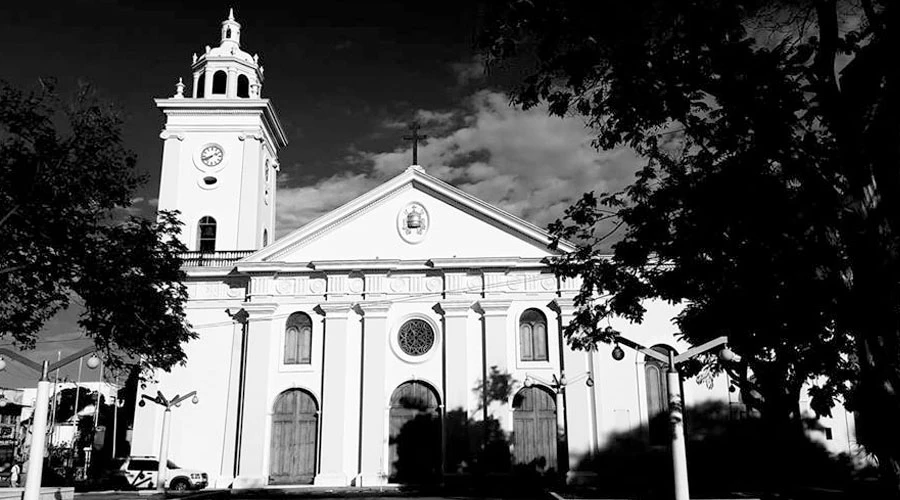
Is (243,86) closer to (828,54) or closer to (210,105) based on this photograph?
(210,105)

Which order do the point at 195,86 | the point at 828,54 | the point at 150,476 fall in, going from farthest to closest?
the point at 195,86 < the point at 150,476 < the point at 828,54

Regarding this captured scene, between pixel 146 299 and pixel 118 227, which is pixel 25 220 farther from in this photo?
pixel 146 299

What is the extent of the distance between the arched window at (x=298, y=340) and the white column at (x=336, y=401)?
92cm

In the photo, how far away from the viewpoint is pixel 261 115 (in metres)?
33.3

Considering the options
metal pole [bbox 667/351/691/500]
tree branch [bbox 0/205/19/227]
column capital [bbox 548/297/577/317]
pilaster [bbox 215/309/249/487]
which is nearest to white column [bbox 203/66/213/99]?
pilaster [bbox 215/309/249/487]

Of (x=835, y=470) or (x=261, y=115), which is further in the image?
(x=261, y=115)

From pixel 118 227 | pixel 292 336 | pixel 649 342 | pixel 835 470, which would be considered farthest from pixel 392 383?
pixel 835 470

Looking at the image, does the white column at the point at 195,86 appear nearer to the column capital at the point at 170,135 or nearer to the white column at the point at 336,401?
the column capital at the point at 170,135

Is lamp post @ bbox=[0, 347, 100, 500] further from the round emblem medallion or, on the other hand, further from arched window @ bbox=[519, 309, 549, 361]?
arched window @ bbox=[519, 309, 549, 361]

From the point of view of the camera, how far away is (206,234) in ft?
105

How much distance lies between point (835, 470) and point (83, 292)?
82.5 feet

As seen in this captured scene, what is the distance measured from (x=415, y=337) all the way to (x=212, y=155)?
12.2 meters

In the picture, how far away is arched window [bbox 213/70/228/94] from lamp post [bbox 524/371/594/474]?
60.5 feet

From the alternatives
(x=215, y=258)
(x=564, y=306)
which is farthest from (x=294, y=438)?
(x=564, y=306)
